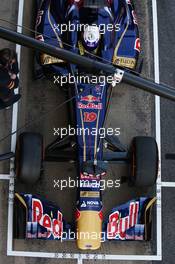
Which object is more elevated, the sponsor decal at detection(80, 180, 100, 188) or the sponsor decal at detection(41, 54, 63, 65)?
the sponsor decal at detection(41, 54, 63, 65)

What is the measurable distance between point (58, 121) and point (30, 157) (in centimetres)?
88

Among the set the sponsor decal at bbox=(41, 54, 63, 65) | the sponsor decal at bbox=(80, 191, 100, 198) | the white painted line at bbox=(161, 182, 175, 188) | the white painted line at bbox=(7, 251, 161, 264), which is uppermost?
the sponsor decal at bbox=(41, 54, 63, 65)

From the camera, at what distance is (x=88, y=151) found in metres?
5.34

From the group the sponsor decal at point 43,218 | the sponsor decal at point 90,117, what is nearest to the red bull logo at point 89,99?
the sponsor decal at point 90,117

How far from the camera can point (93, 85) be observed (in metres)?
5.48

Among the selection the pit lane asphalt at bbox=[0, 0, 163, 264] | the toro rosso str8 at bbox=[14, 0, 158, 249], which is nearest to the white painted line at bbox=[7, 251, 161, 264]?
the pit lane asphalt at bbox=[0, 0, 163, 264]

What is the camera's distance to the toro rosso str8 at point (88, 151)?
5.29 meters

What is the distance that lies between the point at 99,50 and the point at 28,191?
1.84 meters

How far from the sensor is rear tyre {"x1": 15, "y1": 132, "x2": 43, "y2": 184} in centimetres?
533

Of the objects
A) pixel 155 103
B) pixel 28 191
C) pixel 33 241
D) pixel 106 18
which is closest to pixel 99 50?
pixel 106 18

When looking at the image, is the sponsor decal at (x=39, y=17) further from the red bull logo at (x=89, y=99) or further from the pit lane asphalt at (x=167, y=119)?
the pit lane asphalt at (x=167, y=119)

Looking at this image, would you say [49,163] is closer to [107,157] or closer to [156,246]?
[107,157]

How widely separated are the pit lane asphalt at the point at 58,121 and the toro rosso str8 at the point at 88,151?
1.12 ft

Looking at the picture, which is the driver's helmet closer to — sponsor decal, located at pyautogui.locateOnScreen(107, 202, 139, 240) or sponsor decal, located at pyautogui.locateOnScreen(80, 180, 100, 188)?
sponsor decal, located at pyautogui.locateOnScreen(80, 180, 100, 188)
